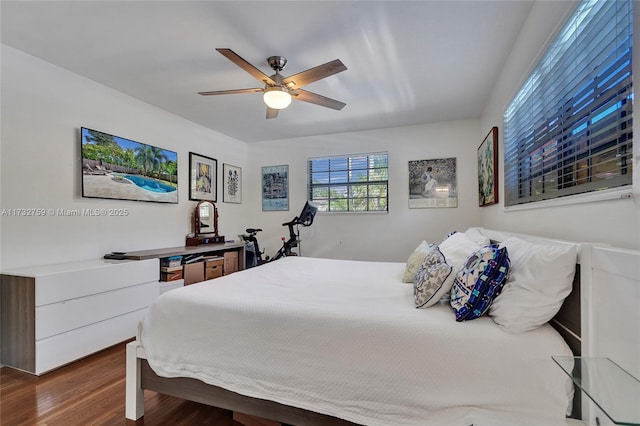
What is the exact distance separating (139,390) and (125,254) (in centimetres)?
170

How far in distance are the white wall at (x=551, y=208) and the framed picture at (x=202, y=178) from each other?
12.3 feet

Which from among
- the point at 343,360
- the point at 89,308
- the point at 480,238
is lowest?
the point at 89,308

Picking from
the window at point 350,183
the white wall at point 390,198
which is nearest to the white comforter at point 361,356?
the white wall at point 390,198

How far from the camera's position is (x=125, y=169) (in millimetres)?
3102

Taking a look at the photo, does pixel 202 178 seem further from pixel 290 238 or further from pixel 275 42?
pixel 275 42

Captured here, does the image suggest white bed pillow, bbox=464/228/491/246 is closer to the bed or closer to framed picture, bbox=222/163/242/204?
the bed

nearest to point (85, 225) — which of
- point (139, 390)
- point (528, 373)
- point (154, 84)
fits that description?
point (154, 84)

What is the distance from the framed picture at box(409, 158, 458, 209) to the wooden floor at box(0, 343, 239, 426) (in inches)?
137

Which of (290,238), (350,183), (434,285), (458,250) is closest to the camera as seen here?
(434,285)

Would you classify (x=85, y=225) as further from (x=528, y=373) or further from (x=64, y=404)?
(x=528, y=373)

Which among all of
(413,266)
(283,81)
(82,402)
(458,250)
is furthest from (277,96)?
(82,402)

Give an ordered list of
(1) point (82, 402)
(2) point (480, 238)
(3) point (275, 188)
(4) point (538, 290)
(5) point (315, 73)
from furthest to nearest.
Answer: (3) point (275, 188) < (2) point (480, 238) < (5) point (315, 73) < (1) point (82, 402) < (4) point (538, 290)

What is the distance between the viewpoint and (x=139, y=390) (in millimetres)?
1580

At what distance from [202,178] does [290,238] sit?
1.59 m
